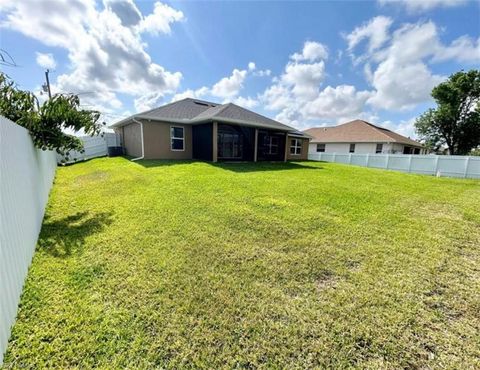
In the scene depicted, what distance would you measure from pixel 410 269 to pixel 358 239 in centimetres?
100

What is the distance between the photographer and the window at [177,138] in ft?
46.0

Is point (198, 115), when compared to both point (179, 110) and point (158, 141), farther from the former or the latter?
point (158, 141)

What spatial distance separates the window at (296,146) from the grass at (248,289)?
14694mm

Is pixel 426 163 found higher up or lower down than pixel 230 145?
lower down

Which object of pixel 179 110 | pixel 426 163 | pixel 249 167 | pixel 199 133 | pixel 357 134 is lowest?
pixel 249 167

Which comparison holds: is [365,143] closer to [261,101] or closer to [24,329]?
[261,101]

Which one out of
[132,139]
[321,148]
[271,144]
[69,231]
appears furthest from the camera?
[321,148]

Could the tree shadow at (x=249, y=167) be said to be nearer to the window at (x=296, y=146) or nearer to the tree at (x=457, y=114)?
the window at (x=296, y=146)

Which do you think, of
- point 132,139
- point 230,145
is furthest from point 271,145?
point 132,139

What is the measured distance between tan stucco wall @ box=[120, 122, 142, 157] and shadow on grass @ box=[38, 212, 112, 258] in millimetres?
9882

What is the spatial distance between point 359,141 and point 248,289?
2632cm

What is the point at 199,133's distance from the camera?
14078 mm

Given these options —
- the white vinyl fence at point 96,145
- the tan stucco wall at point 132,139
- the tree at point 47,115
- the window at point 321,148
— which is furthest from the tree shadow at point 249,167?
the window at point 321,148

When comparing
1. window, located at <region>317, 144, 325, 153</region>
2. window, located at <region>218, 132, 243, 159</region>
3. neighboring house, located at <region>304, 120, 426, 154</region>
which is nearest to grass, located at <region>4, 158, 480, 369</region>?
window, located at <region>218, 132, 243, 159</region>
